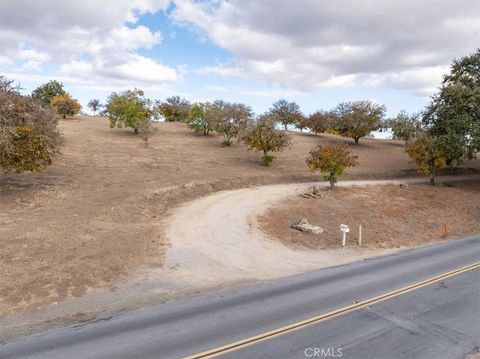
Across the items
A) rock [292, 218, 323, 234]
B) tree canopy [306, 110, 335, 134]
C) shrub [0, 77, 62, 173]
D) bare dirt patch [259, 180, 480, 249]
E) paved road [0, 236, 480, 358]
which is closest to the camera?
paved road [0, 236, 480, 358]

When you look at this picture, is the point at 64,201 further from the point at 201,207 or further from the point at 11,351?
the point at 11,351

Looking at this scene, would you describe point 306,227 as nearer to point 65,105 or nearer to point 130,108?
point 130,108

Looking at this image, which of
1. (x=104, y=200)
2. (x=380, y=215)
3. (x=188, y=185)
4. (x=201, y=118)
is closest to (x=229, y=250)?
(x=104, y=200)

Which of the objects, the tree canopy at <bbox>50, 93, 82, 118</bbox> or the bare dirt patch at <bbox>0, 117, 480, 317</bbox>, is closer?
the bare dirt patch at <bbox>0, 117, 480, 317</bbox>

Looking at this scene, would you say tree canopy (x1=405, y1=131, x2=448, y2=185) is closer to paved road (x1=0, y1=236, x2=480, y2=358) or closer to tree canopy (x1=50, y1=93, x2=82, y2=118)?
paved road (x1=0, y1=236, x2=480, y2=358)

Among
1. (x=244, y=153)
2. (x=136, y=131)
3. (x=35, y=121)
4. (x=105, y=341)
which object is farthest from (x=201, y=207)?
(x=136, y=131)

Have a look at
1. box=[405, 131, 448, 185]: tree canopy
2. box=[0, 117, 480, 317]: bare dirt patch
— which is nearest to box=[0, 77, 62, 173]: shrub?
box=[0, 117, 480, 317]: bare dirt patch
